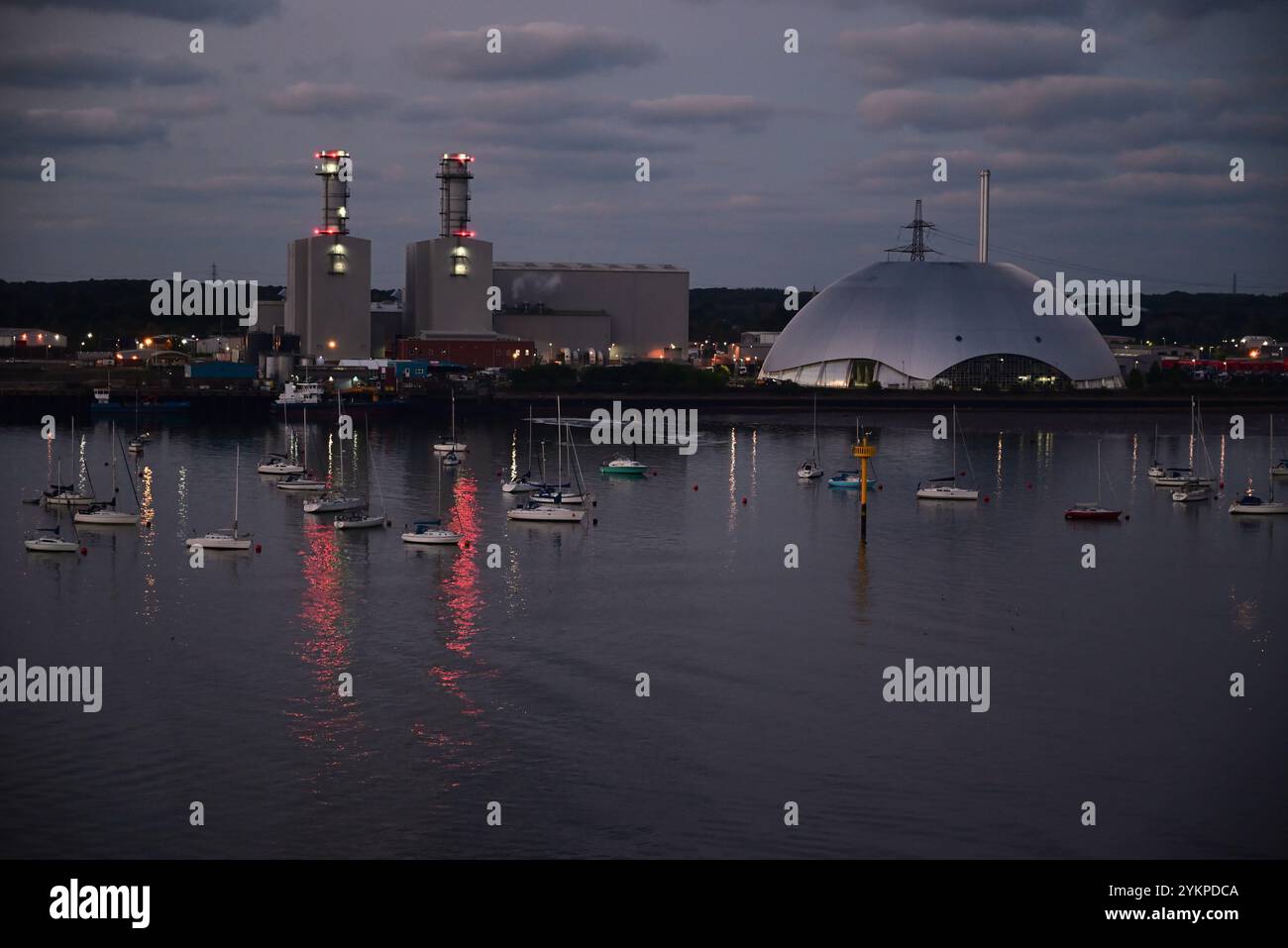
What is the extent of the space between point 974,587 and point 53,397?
7765cm

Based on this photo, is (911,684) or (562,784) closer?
(562,784)

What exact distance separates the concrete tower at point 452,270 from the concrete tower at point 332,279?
5252 mm

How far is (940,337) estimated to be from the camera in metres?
105

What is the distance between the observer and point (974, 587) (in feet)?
126

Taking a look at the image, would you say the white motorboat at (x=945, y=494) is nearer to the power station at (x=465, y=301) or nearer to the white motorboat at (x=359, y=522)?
the white motorboat at (x=359, y=522)

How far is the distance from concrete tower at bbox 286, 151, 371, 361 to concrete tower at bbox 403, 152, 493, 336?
5252mm

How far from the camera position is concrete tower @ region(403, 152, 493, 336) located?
106 meters

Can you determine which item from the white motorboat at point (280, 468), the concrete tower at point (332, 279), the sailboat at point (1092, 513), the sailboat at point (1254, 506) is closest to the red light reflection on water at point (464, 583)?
the white motorboat at point (280, 468)

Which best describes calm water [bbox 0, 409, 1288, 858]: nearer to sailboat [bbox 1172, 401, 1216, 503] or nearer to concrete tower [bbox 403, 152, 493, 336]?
sailboat [bbox 1172, 401, 1216, 503]

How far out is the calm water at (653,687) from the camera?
831 inches

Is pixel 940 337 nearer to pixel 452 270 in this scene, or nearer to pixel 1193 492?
pixel 452 270

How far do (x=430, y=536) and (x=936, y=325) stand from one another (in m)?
68.1
